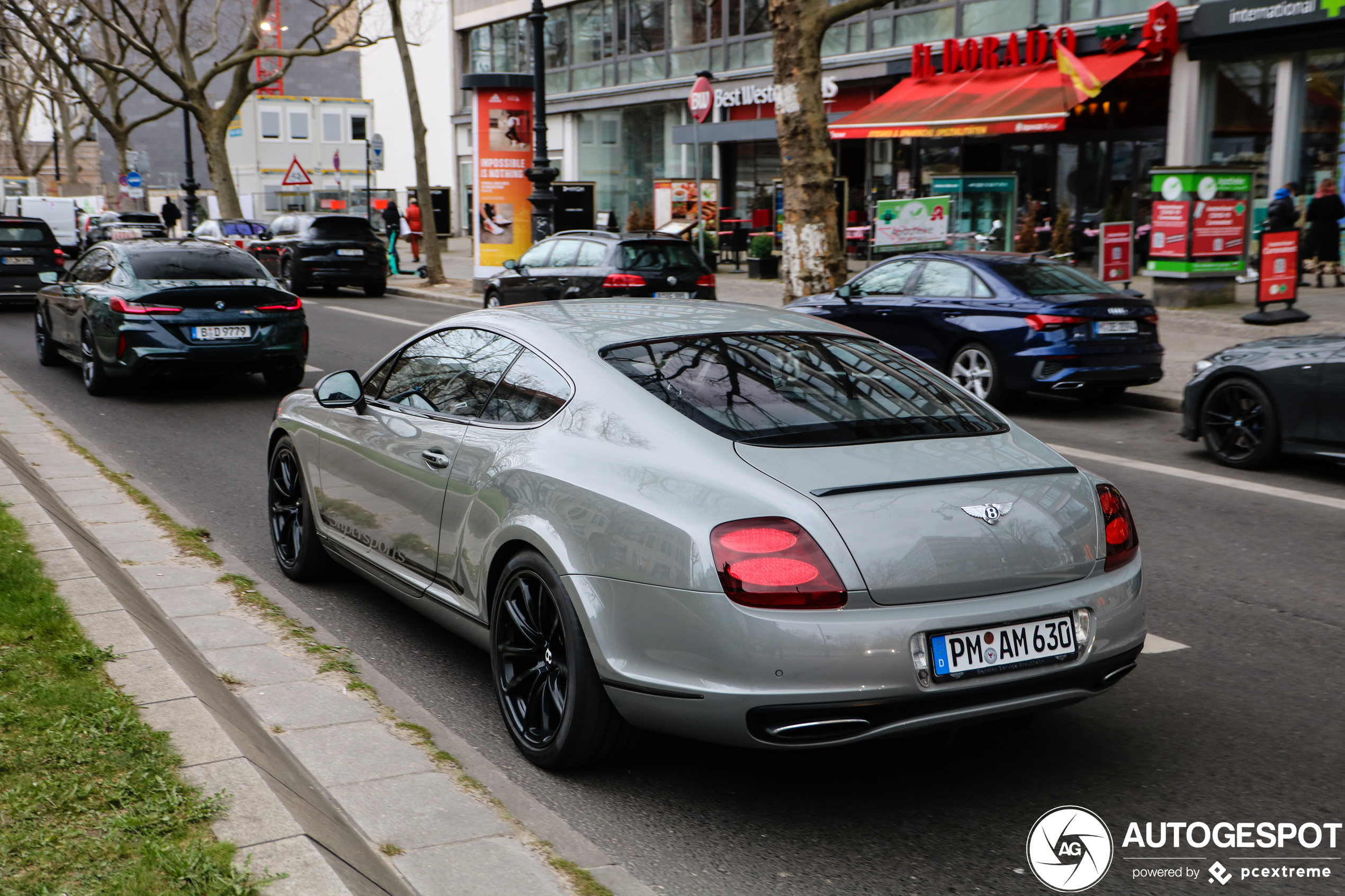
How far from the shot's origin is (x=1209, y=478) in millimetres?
8930

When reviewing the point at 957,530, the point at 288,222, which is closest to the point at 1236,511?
the point at 957,530

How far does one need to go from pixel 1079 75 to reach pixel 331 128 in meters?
51.2

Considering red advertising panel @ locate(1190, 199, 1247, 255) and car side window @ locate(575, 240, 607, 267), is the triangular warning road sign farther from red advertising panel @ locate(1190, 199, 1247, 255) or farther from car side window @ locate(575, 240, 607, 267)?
red advertising panel @ locate(1190, 199, 1247, 255)

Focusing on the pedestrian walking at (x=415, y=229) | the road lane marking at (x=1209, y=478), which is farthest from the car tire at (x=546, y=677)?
the pedestrian walking at (x=415, y=229)

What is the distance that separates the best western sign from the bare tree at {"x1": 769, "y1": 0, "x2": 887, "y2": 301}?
8188 millimetres

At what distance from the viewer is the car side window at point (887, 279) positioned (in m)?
12.8

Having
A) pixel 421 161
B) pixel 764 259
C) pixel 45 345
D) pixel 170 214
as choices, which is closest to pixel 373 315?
pixel 421 161

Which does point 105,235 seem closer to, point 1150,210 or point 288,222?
point 288,222

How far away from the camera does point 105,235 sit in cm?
3128

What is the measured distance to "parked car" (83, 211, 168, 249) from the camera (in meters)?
30.7

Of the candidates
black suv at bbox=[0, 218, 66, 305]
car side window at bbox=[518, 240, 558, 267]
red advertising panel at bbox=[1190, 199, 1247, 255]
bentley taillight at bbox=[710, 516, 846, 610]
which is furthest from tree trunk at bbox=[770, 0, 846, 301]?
bentley taillight at bbox=[710, 516, 846, 610]

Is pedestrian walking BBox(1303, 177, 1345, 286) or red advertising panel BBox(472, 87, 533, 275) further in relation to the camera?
red advertising panel BBox(472, 87, 533, 275)

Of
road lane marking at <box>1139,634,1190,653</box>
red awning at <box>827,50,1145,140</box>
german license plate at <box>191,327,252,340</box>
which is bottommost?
road lane marking at <box>1139,634,1190,653</box>

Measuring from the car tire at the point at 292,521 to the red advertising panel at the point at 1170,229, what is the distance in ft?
48.3
